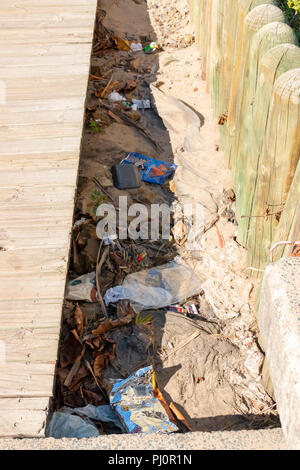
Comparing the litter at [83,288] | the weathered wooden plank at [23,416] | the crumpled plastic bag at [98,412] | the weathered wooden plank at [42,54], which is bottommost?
the crumpled plastic bag at [98,412]

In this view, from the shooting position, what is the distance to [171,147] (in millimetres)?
6336

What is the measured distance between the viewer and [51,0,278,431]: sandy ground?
388 cm

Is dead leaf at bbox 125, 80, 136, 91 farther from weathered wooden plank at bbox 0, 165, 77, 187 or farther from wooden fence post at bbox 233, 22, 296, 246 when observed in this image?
weathered wooden plank at bbox 0, 165, 77, 187

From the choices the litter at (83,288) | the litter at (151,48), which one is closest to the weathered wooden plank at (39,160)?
the litter at (83,288)

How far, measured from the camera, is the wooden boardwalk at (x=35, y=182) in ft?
10.3

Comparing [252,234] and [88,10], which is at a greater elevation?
[88,10]

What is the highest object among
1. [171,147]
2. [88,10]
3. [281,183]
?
[88,10]

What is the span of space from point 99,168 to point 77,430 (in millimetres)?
3223

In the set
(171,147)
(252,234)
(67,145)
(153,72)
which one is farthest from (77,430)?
(153,72)

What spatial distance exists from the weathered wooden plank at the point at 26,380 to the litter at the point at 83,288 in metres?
1.29

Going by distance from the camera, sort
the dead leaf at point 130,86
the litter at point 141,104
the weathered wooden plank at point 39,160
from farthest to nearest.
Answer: the dead leaf at point 130,86 → the litter at point 141,104 → the weathered wooden plank at point 39,160

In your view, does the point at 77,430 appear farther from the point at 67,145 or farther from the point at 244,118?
the point at 244,118

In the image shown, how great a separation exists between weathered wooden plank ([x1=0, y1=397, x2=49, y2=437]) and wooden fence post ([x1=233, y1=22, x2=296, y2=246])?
7.86ft

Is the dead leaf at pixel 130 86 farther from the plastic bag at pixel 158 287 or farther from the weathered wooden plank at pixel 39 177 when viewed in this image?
the plastic bag at pixel 158 287
